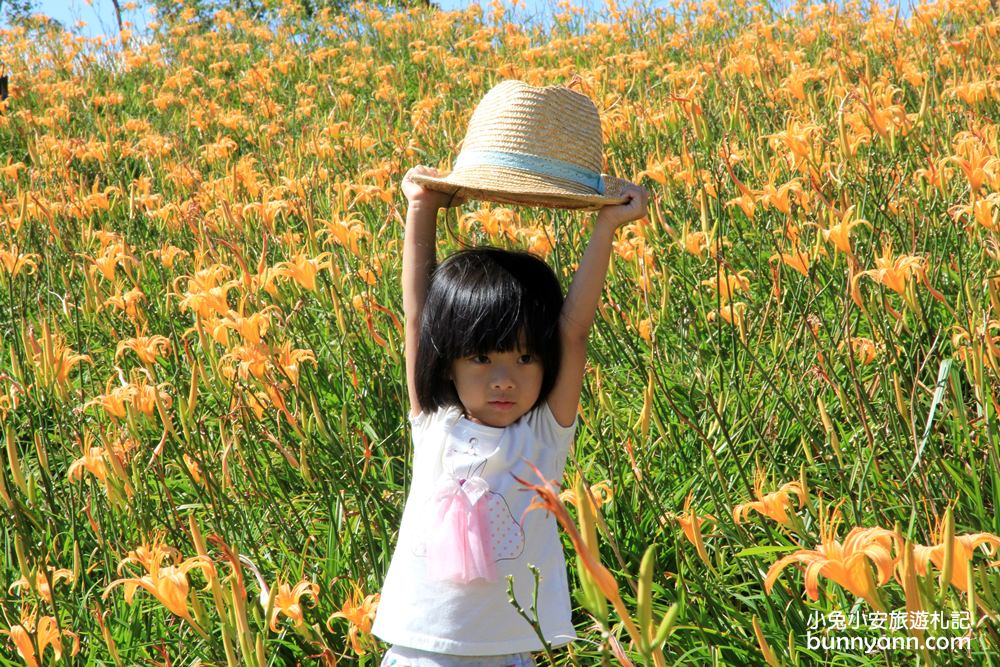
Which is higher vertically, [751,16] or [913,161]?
[751,16]

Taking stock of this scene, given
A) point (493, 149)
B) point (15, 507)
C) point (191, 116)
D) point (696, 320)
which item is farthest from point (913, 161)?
point (191, 116)

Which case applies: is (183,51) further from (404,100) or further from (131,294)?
(131,294)

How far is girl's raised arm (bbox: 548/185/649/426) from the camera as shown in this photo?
1709 millimetres

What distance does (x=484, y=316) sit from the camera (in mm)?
1666

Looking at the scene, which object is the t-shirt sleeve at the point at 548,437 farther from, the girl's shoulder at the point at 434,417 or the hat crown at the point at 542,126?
the hat crown at the point at 542,126

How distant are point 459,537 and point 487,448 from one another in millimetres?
166

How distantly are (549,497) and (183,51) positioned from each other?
846cm

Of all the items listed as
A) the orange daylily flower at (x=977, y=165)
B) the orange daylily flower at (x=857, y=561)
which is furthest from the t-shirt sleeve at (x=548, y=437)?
the orange daylily flower at (x=977, y=165)

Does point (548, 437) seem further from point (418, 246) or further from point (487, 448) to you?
point (418, 246)

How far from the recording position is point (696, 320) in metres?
3.03

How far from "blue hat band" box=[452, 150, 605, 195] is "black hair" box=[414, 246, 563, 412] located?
0.15 m

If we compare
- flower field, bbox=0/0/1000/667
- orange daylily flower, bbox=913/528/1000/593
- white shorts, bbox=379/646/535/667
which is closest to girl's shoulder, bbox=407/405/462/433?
flower field, bbox=0/0/1000/667

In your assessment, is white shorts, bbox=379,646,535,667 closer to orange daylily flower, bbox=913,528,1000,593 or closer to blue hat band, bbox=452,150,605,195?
orange daylily flower, bbox=913,528,1000,593

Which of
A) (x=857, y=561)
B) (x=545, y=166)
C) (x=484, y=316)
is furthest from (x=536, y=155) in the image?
(x=857, y=561)
